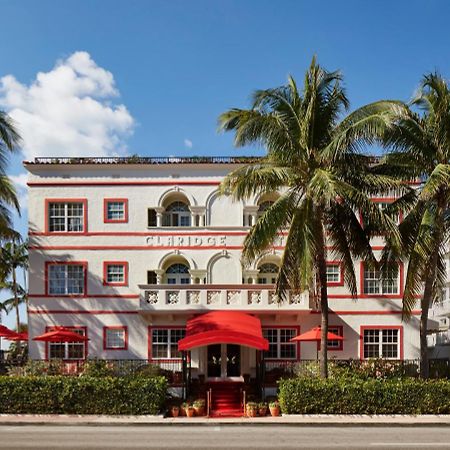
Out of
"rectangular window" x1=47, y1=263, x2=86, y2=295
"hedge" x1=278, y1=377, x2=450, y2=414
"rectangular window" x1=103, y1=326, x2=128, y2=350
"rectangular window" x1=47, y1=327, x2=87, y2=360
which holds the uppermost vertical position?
"rectangular window" x1=47, y1=263, x2=86, y2=295

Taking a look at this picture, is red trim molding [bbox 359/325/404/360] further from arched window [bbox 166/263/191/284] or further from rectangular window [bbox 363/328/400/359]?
arched window [bbox 166/263/191/284]

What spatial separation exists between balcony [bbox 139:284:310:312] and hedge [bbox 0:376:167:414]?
610cm

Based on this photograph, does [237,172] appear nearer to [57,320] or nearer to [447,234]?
[447,234]

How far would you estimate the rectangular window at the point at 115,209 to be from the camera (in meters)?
29.4

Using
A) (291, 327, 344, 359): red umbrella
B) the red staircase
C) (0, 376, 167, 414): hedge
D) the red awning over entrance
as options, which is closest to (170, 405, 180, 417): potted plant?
(0, 376, 167, 414): hedge

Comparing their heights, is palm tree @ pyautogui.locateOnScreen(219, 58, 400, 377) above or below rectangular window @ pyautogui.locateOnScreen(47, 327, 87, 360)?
above

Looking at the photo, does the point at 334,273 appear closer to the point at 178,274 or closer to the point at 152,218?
the point at 178,274

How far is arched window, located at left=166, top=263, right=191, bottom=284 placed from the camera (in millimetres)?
29625

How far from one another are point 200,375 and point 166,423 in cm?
709

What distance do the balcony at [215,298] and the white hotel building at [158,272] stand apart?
0.17 feet

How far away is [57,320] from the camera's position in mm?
28672

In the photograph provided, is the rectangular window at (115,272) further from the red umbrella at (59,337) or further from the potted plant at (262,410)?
the potted plant at (262,410)

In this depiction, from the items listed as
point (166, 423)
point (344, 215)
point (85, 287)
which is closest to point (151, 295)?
point (85, 287)

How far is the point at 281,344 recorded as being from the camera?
28328 millimetres
